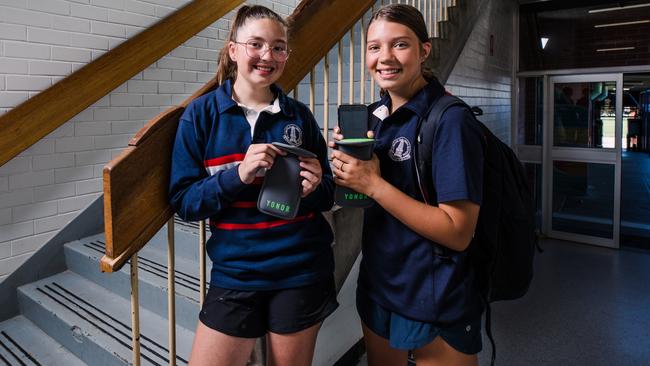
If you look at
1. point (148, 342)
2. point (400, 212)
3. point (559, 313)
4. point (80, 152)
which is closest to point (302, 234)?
point (400, 212)

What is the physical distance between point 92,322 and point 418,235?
1815 millimetres

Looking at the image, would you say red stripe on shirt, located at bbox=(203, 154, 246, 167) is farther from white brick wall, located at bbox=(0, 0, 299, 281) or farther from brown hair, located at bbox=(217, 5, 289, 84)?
white brick wall, located at bbox=(0, 0, 299, 281)

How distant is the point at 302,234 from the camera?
3.73ft

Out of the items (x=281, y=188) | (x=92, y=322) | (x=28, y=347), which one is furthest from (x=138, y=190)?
(x=28, y=347)

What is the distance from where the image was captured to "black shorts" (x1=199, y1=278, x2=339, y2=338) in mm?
1082

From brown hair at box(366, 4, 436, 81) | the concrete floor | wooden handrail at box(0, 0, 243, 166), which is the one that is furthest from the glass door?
brown hair at box(366, 4, 436, 81)

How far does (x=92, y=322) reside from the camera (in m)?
2.18

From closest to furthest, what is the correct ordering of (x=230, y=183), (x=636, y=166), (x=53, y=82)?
(x=230, y=183) → (x=53, y=82) → (x=636, y=166)

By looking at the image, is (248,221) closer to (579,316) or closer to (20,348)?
(20,348)

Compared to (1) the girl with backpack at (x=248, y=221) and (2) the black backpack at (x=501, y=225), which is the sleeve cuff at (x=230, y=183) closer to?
(1) the girl with backpack at (x=248, y=221)

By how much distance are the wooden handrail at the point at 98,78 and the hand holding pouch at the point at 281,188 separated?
2.03 metres

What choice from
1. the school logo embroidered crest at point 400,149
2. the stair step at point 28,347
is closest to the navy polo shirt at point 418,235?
the school logo embroidered crest at point 400,149

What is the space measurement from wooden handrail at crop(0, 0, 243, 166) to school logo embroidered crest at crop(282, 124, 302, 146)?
196cm

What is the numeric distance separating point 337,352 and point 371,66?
166 cm
